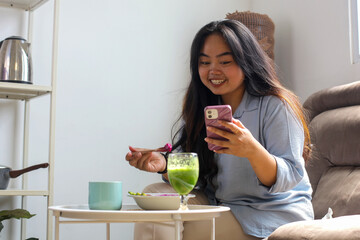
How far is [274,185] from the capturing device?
1.43m

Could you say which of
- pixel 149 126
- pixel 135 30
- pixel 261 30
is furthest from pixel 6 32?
pixel 261 30

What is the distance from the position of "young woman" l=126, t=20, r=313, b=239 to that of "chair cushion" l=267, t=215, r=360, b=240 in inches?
9.2

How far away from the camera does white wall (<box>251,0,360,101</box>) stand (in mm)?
2428

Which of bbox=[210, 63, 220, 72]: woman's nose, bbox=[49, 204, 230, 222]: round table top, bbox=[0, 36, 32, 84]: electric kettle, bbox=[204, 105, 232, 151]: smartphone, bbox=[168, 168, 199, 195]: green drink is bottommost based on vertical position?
bbox=[49, 204, 230, 222]: round table top

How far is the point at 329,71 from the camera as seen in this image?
249 centimetres

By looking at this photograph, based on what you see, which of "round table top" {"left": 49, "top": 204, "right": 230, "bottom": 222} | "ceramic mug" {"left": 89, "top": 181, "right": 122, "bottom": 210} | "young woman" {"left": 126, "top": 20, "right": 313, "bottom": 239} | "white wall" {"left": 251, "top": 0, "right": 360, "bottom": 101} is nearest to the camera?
Result: "round table top" {"left": 49, "top": 204, "right": 230, "bottom": 222}

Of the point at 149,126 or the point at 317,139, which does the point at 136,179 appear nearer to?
the point at 149,126

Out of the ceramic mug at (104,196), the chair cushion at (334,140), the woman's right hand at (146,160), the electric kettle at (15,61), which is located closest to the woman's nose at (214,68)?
the woman's right hand at (146,160)

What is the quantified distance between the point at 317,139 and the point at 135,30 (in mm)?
1203

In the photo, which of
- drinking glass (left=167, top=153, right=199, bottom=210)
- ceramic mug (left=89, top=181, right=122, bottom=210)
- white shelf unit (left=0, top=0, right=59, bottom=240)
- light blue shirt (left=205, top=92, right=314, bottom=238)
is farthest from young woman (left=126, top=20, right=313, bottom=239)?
white shelf unit (left=0, top=0, right=59, bottom=240)

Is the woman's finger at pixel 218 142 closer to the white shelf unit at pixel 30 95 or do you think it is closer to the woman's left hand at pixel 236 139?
the woman's left hand at pixel 236 139

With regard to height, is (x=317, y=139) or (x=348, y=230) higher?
A: (x=317, y=139)

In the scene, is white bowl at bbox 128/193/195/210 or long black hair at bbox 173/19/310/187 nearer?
white bowl at bbox 128/193/195/210

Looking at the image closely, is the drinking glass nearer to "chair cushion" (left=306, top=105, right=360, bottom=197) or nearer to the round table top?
the round table top
